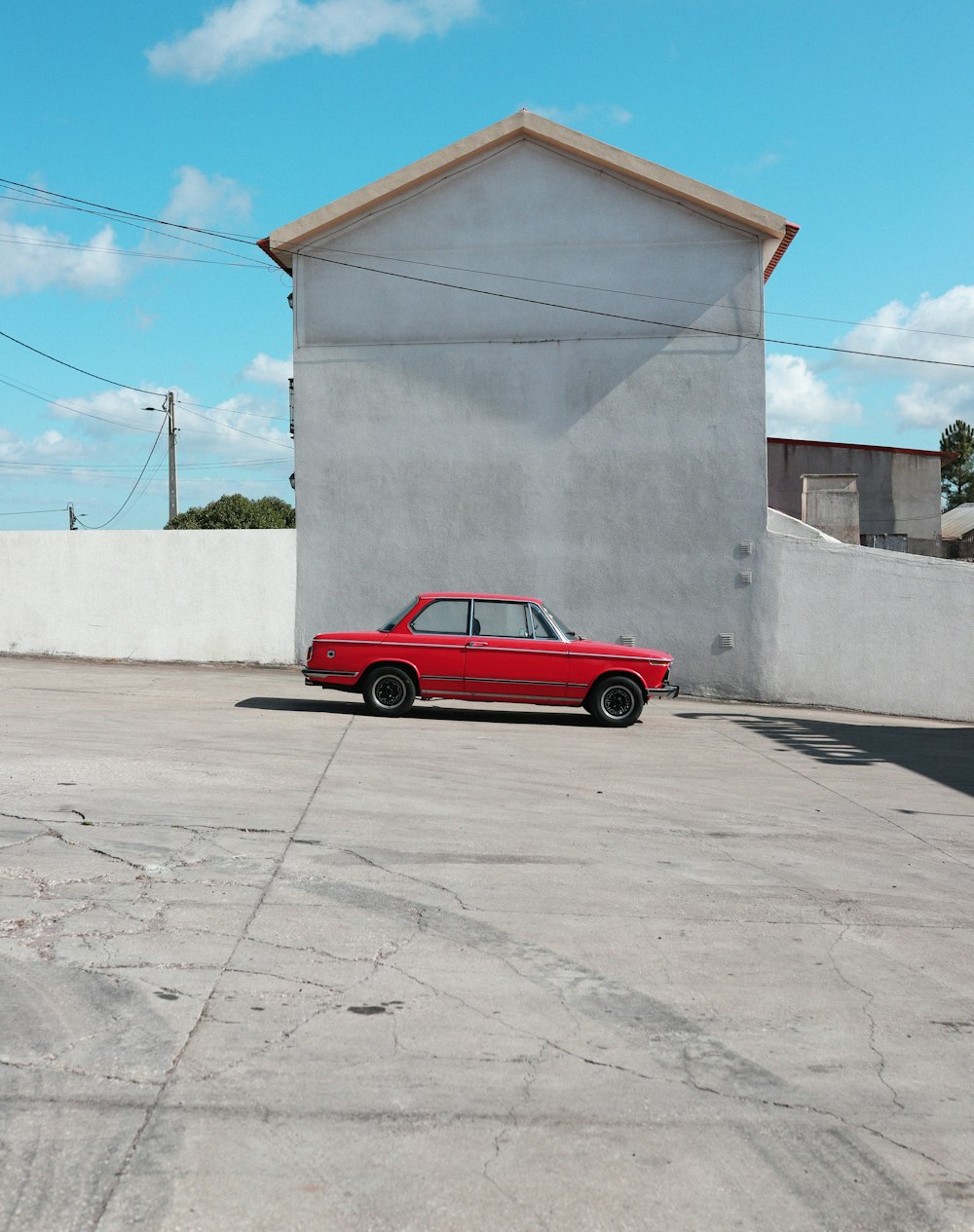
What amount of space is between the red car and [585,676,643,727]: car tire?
12 mm

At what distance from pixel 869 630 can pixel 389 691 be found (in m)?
8.69

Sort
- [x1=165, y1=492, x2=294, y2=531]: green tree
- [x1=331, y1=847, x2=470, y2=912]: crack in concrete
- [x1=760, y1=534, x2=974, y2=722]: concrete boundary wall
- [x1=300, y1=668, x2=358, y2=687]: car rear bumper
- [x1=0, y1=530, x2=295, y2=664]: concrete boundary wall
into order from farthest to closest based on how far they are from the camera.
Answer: [x1=165, y1=492, x2=294, y2=531]: green tree
[x1=0, y1=530, x2=295, y2=664]: concrete boundary wall
[x1=760, y1=534, x2=974, y2=722]: concrete boundary wall
[x1=300, y1=668, x2=358, y2=687]: car rear bumper
[x1=331, y1=847, x2=470, y2=912]: crack in concrete

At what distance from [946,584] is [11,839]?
15.7 metres

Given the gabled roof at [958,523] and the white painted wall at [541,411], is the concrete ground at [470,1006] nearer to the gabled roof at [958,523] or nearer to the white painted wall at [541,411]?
the white painted wall at [541,411]

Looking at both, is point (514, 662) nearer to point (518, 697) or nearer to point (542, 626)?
point (518, 697)

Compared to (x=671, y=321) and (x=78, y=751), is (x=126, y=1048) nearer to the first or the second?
(x=78, y=751)

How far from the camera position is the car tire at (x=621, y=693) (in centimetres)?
1502

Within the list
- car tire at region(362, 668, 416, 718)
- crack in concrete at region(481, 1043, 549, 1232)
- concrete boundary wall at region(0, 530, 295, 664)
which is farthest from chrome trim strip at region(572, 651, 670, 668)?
crack in concrete at region(481, 1043, 549, 1232)

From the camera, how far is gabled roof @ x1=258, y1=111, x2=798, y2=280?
20.1 m

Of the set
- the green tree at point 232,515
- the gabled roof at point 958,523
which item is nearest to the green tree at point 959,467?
the gabled roof at point 958,523

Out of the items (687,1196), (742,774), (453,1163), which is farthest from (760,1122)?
(742,774)

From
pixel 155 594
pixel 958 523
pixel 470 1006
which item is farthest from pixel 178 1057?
pixel 958 523

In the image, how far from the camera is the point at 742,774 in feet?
37.7

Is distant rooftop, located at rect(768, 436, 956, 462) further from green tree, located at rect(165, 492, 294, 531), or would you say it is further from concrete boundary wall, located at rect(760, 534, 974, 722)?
green tree, located at rect(165, 492, 294, 531)
